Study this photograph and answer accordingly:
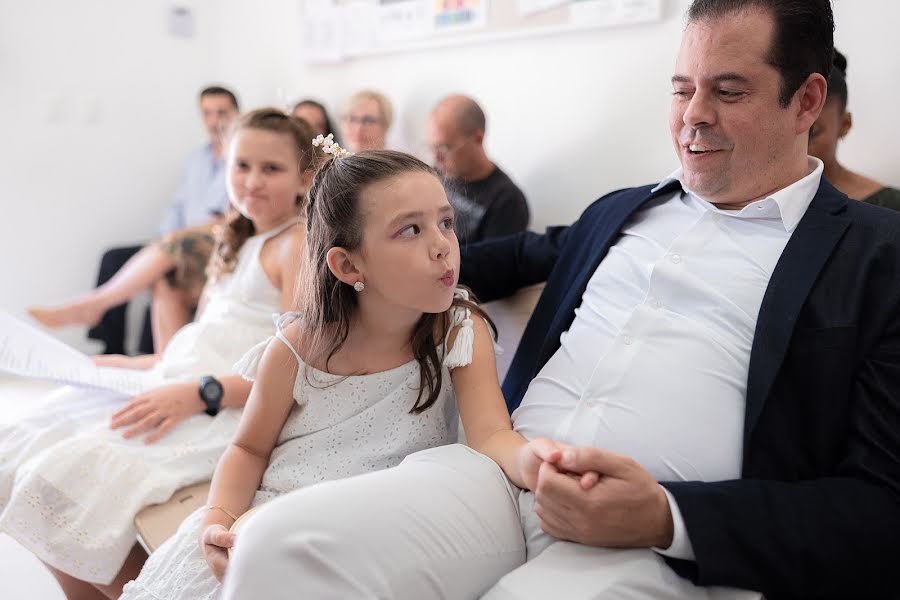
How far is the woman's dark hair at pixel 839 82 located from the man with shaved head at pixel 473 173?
3.26 feet

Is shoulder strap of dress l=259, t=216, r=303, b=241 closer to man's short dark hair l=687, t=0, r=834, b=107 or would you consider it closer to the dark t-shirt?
the dark t-shirt

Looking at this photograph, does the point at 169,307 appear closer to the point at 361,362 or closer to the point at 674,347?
the point at 361,362

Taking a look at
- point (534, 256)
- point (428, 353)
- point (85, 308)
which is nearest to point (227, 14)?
point (85, 308)

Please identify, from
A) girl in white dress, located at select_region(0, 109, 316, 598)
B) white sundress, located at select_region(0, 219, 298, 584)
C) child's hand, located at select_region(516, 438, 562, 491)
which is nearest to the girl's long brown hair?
girl in white dress, located at select_region(0, 109, 316, 598)

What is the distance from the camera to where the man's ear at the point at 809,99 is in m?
1.31

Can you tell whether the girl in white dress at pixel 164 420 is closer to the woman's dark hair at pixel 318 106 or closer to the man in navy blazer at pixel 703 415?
the man in navy blazer at pixel 703 415

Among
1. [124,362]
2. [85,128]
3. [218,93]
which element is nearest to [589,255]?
[124,362]

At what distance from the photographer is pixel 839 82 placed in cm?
166

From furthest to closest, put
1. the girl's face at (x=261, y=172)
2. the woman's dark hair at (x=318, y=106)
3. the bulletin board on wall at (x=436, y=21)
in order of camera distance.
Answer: the woman's dark hair at (x=318, y=106) → the bulletin board on wall at (x=436, y=21) → the girl's face at (x=261, y=172)

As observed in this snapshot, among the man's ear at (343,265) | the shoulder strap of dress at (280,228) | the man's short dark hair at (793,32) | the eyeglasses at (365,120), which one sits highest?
the man's short dark hair at (793,32)

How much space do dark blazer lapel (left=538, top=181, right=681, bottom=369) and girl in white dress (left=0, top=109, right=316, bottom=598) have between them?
1.66 ft

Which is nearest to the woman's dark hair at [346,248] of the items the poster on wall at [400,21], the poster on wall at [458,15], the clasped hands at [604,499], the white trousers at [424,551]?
the white trousers at [424,551]

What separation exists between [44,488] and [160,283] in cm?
147

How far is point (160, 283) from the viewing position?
284cm
